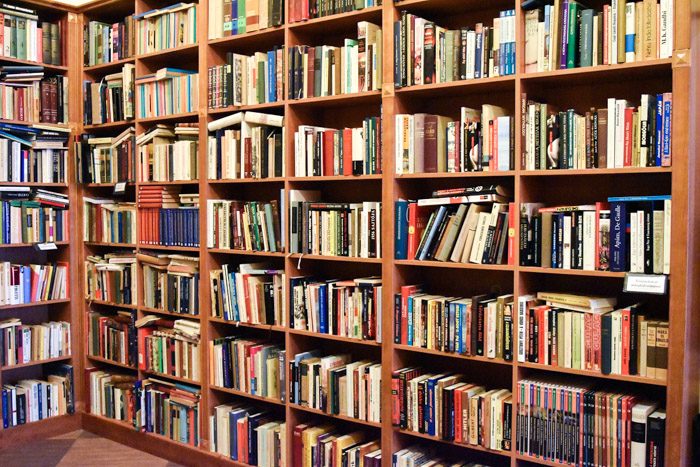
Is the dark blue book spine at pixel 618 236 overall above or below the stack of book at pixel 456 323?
above

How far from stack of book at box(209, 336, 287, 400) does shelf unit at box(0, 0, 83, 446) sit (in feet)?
4.40

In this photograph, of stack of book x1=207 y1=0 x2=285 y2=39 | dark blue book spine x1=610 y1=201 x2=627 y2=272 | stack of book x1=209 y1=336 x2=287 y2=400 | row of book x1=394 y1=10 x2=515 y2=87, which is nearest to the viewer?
dark blue book spine x1=610 y1=201 x2=627 y2=272

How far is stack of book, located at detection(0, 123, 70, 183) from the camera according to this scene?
4340 millimetres

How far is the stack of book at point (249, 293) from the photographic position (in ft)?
12.1

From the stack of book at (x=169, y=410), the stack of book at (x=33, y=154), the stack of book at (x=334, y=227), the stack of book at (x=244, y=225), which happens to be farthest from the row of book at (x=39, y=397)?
the stack of book at (x=334, y=227)

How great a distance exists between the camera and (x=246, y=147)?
12.3ft

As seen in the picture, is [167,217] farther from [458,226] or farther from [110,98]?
[458,226]

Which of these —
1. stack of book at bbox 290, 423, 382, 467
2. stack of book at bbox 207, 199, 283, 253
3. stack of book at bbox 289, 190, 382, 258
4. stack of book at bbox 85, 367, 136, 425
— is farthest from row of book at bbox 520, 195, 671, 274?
stack of book at bbox 85, 367, 136, 425

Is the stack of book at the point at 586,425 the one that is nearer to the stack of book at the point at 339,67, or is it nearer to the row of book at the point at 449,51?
the row of book at the point at 449,51

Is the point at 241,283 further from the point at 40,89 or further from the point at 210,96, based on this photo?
the point at 40,89

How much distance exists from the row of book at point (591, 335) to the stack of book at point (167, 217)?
2.06m

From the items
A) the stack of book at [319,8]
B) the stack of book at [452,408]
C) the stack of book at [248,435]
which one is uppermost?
the stack of book at [319,8]

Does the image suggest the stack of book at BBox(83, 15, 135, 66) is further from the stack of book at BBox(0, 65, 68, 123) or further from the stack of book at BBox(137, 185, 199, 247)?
the stack of book at BBox(137, 185, 199, 247)

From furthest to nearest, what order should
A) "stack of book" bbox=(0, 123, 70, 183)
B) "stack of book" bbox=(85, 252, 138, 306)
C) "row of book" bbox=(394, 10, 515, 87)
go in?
"stack of book" bbox=(85, 252, 138, 306) < "stack of book" bbox=(0, 123, 70, 183) < "row of book" bbox=(394, 10, 515, 87)
